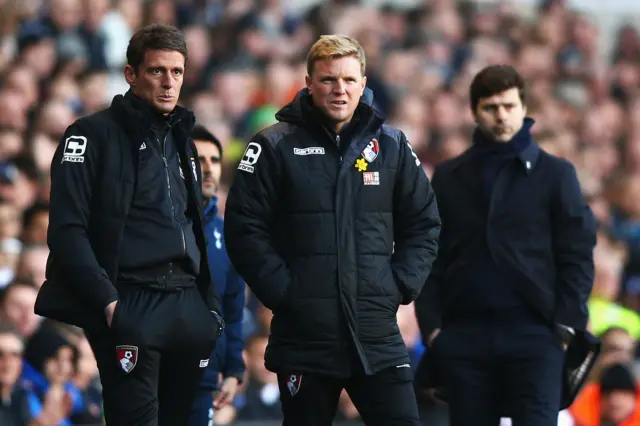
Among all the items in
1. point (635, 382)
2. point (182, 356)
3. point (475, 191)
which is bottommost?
point (635, 382)

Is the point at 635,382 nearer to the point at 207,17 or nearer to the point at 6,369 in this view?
the point at 6,369

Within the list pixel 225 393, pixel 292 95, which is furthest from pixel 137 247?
pixel 292 95

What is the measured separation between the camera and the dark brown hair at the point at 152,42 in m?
6.32

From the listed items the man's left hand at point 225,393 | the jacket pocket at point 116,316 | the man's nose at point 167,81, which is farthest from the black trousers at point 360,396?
the man's nose at point 167,81

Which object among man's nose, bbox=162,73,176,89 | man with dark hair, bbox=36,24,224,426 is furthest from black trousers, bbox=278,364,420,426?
man's nose, bbox=162,73,176,89

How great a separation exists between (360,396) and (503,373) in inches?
49.5

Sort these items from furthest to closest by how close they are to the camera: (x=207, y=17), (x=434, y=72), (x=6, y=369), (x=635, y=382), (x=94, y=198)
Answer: (x=434, y=72) → (x=207, y=17) → (x=635, y=382) → (x=6, y=369) → (x=94, y=198)

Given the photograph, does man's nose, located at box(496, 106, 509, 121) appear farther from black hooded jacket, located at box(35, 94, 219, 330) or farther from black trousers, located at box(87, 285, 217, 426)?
black trousers, located at box(87, 285, 217, 426)

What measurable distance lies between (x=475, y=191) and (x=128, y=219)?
7.02ft

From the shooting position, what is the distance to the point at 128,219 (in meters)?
6.19

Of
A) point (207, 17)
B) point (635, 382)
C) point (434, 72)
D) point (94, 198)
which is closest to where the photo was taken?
point (94, 198)

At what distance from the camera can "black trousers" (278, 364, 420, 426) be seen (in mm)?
6379

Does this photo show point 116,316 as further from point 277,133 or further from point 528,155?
point 528,155

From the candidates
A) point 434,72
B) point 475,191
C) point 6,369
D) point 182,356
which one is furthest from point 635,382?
point 434,72
